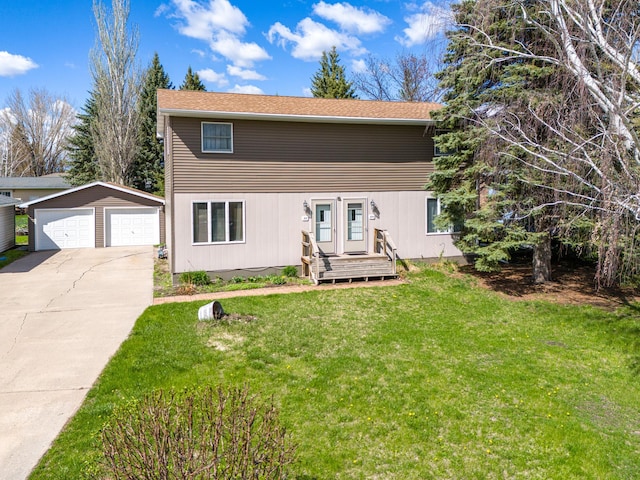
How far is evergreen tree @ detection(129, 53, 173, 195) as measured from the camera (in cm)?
2995

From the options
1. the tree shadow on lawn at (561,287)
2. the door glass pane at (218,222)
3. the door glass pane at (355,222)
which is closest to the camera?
the tree shadow on lawn at (561,287)

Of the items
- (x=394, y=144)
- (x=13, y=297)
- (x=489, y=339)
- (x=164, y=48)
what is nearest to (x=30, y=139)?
(x=164, y=48)

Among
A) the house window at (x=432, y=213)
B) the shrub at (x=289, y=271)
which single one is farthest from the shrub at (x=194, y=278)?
the house window at (x=432, y=213)

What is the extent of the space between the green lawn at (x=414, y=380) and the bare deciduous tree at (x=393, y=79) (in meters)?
23.4

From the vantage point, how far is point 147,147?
30.5 metres

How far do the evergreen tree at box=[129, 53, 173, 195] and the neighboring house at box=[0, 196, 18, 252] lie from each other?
9645 millimetres

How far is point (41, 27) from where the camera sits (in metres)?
23.1

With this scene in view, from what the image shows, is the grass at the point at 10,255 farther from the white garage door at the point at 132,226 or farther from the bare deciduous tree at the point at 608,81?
the bare deciduous tree at the point at 608,81

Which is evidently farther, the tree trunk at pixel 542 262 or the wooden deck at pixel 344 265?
the wooden deck at pixel 344 265

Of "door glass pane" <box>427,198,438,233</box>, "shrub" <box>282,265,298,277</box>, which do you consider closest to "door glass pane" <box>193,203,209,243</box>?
"shrub" <box>282,265,298,277</box>

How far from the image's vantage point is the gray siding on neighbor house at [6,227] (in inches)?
770

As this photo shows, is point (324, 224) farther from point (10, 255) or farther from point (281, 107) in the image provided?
point (10, 255)

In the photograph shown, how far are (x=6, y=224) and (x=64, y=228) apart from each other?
9.28ft

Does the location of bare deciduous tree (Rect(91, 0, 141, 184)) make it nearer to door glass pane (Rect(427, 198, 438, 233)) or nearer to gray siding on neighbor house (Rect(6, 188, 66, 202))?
gray siding on neighbor house (Rect(6, 188, 66, 202))
